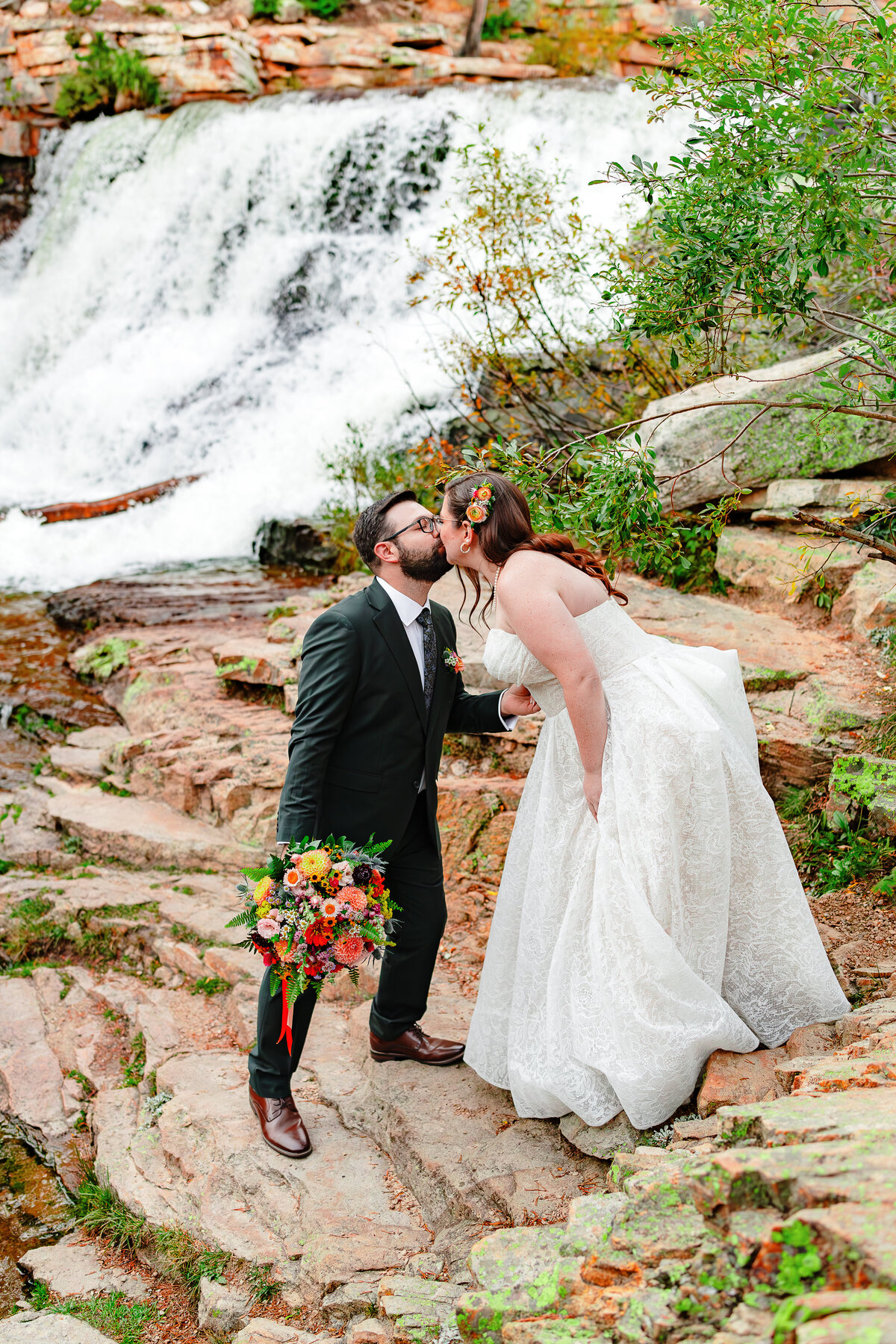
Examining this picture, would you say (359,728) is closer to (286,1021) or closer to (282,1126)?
(286,1021)

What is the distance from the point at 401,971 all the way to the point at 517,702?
1040 millimetres

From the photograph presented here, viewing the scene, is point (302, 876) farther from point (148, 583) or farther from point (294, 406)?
point (294, 406)

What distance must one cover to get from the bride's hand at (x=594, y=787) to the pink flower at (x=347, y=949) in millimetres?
795

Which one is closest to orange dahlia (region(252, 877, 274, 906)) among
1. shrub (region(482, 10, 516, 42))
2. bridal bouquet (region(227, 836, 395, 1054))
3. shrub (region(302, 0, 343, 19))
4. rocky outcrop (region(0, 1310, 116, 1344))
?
bridal bouquet (region(227, 836, 395, 1054))

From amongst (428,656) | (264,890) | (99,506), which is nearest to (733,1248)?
(264,890)

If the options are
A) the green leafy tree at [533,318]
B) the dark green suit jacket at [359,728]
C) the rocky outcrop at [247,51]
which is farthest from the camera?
the rocky outcrop at [247,51]

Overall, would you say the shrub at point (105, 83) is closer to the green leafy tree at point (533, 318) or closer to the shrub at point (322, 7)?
the shrub at point (322, 7)

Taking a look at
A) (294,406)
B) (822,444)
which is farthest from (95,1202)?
(294,406)

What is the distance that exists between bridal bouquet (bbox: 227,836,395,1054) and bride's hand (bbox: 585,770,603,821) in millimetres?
674

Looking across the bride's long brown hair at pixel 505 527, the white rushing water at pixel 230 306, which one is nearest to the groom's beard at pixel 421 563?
the bride's long brown hair at pixel 505 527

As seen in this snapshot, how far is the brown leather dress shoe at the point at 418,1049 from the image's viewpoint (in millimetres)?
3445

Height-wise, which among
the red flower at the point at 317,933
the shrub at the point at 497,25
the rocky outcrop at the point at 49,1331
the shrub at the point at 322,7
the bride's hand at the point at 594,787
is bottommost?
the rocky outcrop at the point at 49,1331

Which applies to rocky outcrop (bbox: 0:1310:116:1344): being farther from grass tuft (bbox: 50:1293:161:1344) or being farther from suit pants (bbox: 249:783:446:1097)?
suit pants (bbox: 249:783:446:1097)

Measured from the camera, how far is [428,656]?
3348 mm
